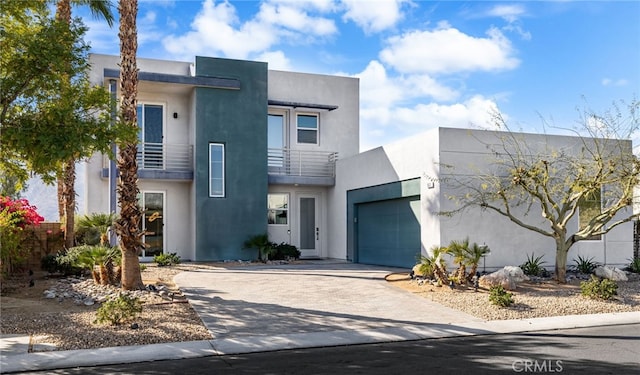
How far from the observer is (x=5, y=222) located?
12.8m

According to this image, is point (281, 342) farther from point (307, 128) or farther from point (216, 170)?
point (307, 128)

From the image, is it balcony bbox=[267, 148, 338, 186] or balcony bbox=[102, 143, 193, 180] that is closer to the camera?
balcony bbox=[102, 143, 193, 180]

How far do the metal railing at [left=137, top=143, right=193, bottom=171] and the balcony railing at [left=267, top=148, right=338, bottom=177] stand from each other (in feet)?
10.1

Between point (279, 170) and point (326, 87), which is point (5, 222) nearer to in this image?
point (279, 170)

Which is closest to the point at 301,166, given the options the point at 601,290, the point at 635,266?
the point at 635,266

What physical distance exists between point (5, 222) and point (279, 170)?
10.8m

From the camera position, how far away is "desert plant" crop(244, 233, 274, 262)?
20141 mm

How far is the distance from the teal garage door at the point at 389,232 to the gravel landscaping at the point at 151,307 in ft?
8.14

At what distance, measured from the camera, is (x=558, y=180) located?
1584 cm

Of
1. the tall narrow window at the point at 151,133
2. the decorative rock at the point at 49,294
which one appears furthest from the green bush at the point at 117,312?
the tall narrow window at the point at 151,133

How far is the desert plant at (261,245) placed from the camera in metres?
20.1

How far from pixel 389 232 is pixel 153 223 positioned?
27.9 feet

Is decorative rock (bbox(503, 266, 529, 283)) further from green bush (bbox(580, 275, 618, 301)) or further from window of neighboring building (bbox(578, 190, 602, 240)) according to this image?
window of neighboring building (bbox(578, 190, 602, 240))

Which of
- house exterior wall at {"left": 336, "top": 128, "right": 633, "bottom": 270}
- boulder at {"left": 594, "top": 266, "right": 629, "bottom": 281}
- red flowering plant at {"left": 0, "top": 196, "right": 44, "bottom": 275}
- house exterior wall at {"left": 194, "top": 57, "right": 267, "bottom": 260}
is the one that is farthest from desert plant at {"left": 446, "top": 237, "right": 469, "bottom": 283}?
red flowering plant at {"left": 0, "top": 196, "right": 44, "bottom": 275}
